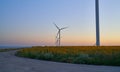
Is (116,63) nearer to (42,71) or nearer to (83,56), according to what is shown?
(83,56)

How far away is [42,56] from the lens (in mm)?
24906

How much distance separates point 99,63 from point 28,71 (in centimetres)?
691

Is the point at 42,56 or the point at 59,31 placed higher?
the point at 59,31

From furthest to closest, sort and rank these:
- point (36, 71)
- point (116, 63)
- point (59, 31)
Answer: point (59, 31) < point (116, 63) < point (36, 71)

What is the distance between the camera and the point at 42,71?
13836 millimetres

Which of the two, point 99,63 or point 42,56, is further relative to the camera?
point 42,56

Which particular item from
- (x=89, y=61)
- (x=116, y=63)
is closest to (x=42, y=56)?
(x=89, y=61)

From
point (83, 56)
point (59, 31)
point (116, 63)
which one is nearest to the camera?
point (116, 63)

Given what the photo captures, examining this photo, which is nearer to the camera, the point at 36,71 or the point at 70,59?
the point at 36,71

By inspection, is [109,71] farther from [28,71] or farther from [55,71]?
[28,71]

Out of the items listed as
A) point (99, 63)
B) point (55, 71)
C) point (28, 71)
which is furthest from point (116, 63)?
point (28, 71)

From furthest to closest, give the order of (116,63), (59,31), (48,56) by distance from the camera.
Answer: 1. (59,31)
2. (48,56)
3. (116,63)

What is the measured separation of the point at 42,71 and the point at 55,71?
70cm

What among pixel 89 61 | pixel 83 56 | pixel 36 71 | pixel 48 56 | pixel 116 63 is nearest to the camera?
pixel 36 71
